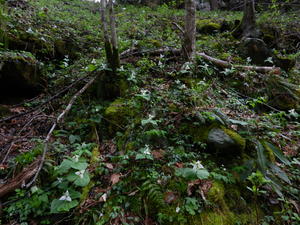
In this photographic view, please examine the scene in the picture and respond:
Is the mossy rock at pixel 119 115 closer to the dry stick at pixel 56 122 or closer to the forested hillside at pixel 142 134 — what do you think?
the forested hillside at pixel 142 134

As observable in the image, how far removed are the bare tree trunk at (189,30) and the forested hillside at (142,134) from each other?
0.03 metres

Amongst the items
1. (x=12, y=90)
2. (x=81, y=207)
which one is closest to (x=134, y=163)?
(x=81, y=207)

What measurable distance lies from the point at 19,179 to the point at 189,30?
16.2 ft

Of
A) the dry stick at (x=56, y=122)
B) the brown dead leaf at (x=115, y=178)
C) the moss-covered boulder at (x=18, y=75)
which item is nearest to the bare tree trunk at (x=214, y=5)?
the dry stick at (x=56, y=122)

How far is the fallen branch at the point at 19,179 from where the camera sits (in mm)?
2200

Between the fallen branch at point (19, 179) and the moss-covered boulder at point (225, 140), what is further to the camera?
the moss-covered boulder at point (225, 140)

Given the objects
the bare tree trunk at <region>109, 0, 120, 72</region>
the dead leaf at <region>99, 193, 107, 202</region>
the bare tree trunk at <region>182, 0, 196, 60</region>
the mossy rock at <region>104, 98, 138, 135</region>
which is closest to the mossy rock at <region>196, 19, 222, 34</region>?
the bare tree trunk at <region>182, 0, 196, 60</region>

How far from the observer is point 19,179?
2.29m

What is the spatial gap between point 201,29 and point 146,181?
8776 millimetres

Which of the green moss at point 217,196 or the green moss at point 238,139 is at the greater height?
the green moss at point 238,139

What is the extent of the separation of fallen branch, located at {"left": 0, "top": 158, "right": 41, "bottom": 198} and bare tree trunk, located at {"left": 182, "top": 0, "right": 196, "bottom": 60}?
14.4 ft

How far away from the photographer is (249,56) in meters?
5.69

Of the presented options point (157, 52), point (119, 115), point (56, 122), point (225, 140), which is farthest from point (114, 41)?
point (225, 140)

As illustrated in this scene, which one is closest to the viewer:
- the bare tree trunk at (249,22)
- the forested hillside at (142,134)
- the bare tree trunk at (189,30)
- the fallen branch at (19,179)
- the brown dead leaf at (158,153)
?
the forested hillside at (142,134)
